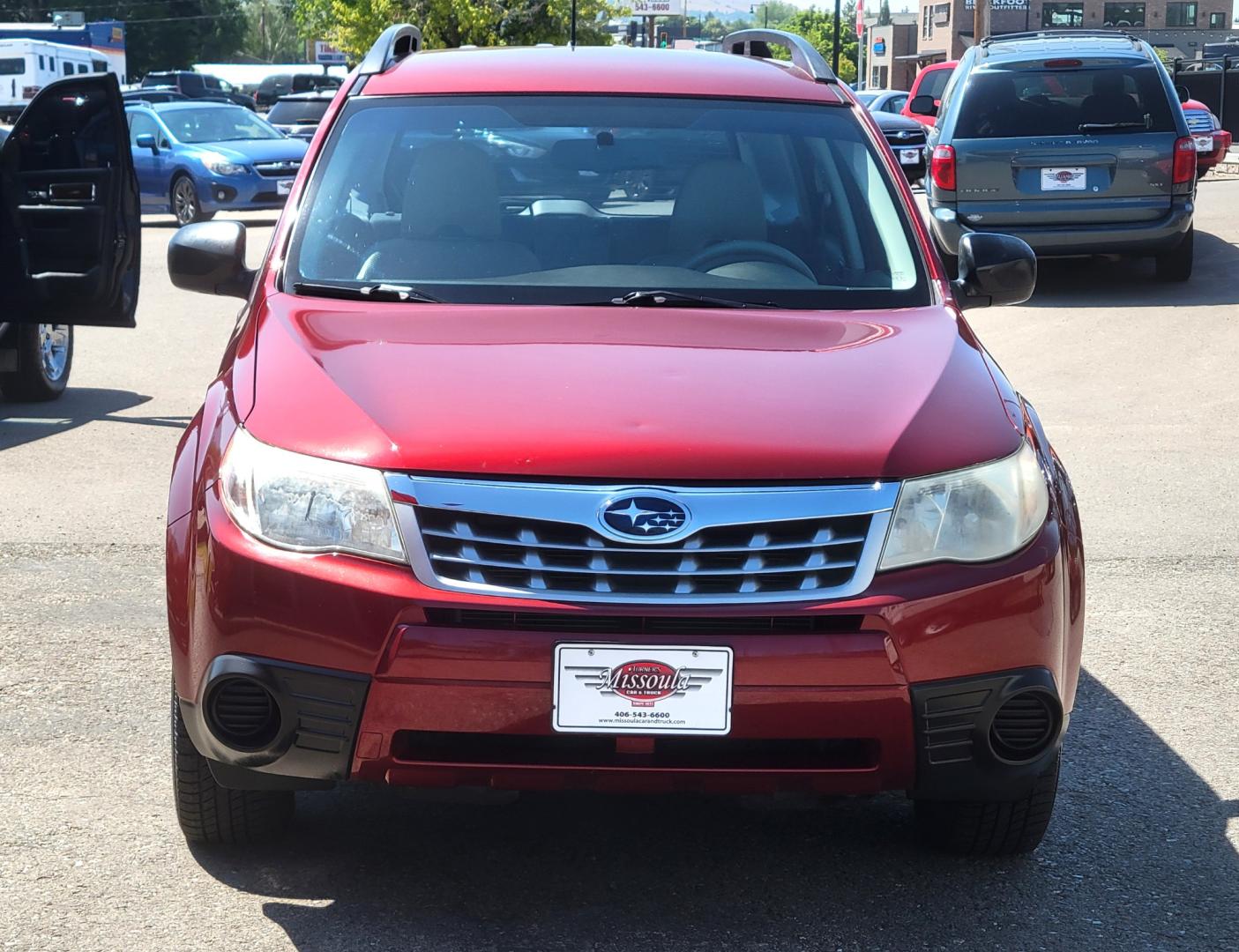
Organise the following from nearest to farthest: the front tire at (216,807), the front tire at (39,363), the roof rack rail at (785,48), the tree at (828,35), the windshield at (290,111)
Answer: the front tire at (216,807) → the roof rack rail at (785,48) → the front tire at (39,363) → the windshield at (290,111) → the tree at (828,35)

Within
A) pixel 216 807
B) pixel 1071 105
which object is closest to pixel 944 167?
pixel 1071 105

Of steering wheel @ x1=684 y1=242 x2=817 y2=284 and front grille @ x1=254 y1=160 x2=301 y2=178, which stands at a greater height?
steering wheel @ x1=684 y1=242 x2=817 y2=284

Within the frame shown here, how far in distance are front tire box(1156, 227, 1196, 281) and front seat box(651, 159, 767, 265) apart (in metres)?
9.79

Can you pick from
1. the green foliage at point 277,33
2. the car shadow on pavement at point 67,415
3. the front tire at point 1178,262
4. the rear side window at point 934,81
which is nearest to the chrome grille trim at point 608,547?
the car shadow on pavement at point 67,415

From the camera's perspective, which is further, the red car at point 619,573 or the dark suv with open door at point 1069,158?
the dark suv with open door at point 1069,158

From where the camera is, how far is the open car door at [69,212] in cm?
871

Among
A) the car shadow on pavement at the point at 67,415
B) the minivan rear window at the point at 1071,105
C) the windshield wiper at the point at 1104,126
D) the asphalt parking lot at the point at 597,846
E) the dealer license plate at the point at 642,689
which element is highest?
the minivan rear window at the point at 1071,105

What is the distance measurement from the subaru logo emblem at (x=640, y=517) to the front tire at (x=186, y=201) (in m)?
19.5

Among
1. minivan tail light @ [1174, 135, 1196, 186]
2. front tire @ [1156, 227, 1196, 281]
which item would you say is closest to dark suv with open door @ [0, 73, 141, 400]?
minivan tail light @ [1174, 135, 1196, 186]

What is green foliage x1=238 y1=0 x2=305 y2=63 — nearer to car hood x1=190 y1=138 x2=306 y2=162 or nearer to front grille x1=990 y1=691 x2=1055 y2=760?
car hood x1=190 y1=138 x2=306 y2=162

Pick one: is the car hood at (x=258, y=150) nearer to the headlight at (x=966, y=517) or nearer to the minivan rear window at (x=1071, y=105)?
the minivan rear window at (x=1071, y=105)

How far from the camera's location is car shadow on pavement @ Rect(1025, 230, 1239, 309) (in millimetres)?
13219

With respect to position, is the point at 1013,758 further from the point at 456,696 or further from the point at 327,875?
the point at 327,875

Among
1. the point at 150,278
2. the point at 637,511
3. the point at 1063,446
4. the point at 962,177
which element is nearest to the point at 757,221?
the point at 637,511
